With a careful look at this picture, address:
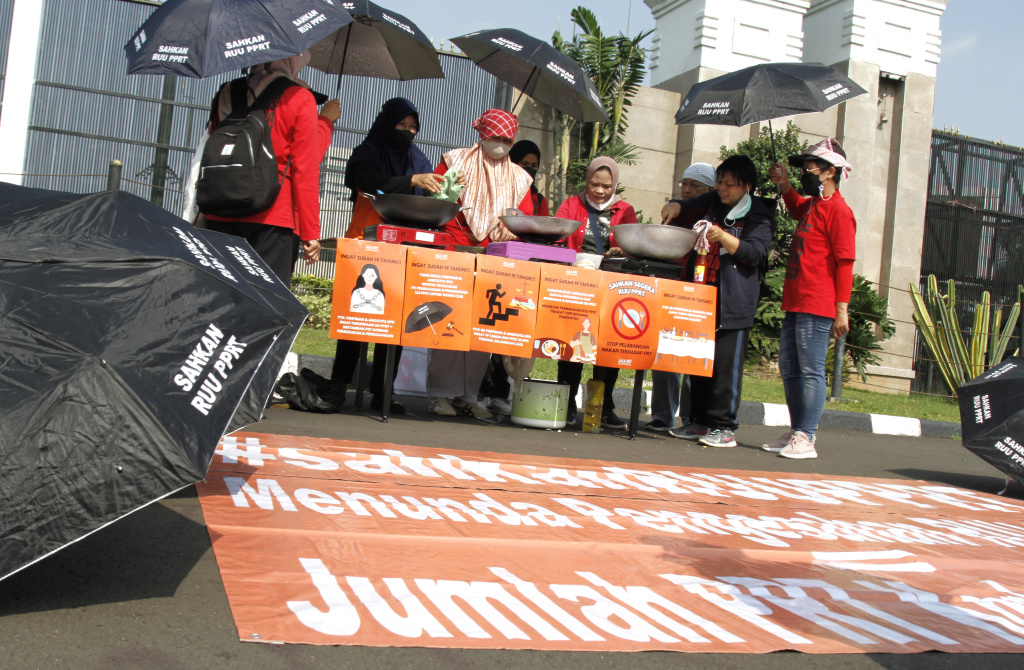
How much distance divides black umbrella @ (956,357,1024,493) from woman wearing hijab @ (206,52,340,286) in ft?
12.1

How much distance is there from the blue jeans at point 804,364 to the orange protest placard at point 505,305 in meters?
1.52

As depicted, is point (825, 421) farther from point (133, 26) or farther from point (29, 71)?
point (133, 26)

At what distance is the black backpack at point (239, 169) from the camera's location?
465 cm

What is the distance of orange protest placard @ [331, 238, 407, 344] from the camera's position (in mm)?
5191

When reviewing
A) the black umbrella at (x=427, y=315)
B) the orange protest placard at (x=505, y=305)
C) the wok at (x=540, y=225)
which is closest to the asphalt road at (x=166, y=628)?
the black umbrella at (x=427, y=315)

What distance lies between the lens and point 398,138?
603 cm

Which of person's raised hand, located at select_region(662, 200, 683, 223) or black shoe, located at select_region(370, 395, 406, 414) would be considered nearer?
black shoe, located at select_region(370, 395, 406, 414)

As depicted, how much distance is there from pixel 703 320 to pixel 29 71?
6436 millimetres

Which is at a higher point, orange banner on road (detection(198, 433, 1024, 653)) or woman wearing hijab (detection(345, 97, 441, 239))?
woman wearing hijab (detection(345, 97, 441, 239))

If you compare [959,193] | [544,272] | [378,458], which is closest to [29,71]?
[544,272]

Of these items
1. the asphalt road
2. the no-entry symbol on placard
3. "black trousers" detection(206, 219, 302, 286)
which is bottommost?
the asphalt road

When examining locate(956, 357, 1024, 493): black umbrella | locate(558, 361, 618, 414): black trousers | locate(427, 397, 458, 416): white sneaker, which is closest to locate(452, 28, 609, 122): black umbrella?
locate(558, 361, 618, 414): black trousers

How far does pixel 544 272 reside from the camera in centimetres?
550

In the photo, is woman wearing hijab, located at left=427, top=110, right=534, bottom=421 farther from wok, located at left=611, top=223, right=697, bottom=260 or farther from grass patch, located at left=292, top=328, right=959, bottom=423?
grass patch, located at left=292, top=328, right=959, bottom=423
